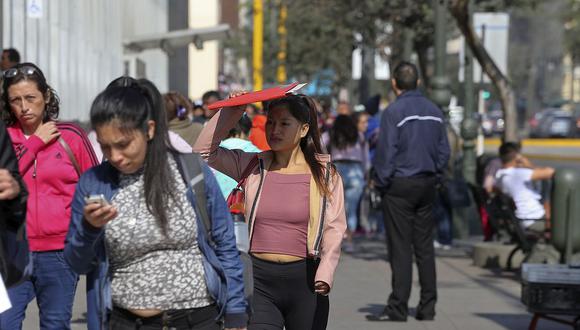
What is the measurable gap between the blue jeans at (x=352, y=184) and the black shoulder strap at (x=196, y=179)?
1185cm

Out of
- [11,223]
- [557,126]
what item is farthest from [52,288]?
[557,126]

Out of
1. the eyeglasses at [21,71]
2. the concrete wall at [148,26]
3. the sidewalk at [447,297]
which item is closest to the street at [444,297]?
the sidewalk at [447,297]

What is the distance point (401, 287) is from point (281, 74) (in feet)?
80.5

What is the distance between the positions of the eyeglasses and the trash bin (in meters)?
6.11

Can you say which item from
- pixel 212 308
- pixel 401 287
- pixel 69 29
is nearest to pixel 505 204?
pixel 401 287

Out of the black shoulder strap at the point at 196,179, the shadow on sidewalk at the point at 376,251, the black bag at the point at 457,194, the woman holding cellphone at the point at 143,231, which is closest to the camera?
the woman holding cellphone at the point at 143,231

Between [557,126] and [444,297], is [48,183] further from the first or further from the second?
[557,126]

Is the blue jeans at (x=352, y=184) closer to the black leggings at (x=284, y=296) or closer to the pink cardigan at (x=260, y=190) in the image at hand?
the pink cardigan at (x=260, y=190)

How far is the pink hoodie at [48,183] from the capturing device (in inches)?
227

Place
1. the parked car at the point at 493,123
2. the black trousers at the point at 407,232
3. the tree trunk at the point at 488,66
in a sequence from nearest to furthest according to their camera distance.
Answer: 1. the black trousers at the point at 407,232
2. the tree trunk at the point at 488,66
3. the parked car at the point at 493,123

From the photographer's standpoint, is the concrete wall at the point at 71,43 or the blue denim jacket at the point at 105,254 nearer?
the blue denim jacket at the point at 105,254

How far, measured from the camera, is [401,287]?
9445mm

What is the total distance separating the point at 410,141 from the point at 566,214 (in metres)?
2.16

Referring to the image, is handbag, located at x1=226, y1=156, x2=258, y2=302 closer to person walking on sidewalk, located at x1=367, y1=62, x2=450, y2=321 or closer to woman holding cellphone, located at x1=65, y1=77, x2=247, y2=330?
woman holding cellphone, located at x1=65, y1=77, x2=247, y2=330
